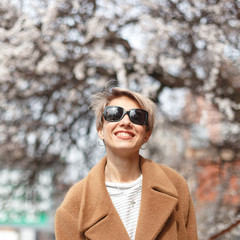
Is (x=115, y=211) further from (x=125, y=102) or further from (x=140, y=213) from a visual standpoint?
(x=125, y=102)

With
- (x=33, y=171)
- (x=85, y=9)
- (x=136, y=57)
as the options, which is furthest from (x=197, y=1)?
(x=33, y=171)

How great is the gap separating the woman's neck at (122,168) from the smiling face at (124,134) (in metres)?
0.05

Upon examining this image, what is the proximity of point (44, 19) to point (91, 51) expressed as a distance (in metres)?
0.60

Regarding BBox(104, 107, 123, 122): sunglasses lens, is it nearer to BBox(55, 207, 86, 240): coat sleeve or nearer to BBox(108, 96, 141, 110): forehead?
BBox(108, 96, 141, 110): forehead

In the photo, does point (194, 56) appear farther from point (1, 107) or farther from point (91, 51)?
point (1, 107)

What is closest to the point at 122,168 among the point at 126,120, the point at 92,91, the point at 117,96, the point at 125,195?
the point at 125,195

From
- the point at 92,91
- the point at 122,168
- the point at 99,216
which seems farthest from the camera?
the point at 92,91

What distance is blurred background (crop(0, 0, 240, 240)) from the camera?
3205mm

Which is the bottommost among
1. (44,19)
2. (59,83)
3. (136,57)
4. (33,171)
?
(33,171)

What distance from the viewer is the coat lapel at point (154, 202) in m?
1.34

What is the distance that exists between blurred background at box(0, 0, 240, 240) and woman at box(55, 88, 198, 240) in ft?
6.05

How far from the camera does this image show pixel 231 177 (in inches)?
125

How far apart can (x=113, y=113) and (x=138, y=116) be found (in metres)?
0.12

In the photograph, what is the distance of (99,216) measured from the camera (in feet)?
4.47
